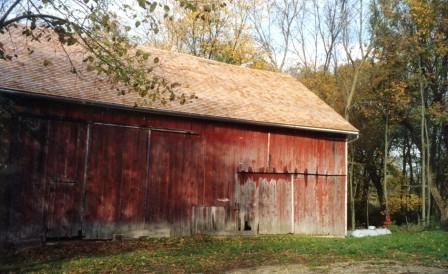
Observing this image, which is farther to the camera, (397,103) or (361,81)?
(361,81)

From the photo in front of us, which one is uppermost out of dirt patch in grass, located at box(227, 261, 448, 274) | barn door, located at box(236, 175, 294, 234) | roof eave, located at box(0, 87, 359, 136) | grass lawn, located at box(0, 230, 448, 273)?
roof eave, located at box(0, 87, 359, 136)

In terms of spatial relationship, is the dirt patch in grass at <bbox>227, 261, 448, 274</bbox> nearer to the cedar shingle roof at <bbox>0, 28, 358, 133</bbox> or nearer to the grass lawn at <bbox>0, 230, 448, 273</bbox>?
the grass lawn at <bbox>0, 230, 448, 273</bbox>

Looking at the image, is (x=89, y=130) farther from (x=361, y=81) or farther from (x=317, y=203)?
(x=361, y=81)

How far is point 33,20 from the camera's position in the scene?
8.22m

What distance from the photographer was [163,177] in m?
14.9

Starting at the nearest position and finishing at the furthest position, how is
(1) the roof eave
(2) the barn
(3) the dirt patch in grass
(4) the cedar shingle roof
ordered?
(3) the dirt patch in grass, (1) the roof eave, (2) the barn, (4) the cedar shingle roof

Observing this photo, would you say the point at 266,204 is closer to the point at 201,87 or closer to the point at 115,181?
the point at 201,87

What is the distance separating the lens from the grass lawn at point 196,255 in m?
10.0

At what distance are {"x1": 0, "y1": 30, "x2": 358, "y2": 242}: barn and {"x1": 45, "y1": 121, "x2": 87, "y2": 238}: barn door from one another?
3 cm

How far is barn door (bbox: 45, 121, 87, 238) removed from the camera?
13008 mm

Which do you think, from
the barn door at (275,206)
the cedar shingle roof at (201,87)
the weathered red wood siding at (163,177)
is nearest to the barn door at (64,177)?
the weathered red wood siding at (163,177)

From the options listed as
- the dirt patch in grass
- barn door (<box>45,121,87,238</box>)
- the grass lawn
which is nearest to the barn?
barn door (<box>45,121,87,238</box>)

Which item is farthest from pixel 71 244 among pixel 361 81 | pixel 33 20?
pixel 361 81

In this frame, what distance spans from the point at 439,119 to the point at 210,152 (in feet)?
49.5
